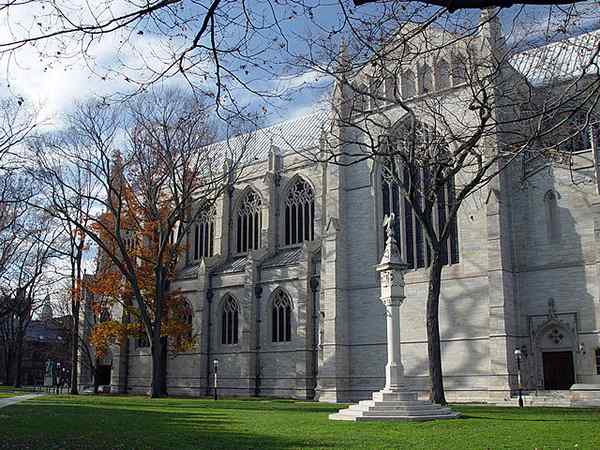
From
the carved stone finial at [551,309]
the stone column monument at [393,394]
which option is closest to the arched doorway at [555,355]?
the carved stone finial at [551,309]

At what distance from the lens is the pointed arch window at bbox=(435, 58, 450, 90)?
34625 mm

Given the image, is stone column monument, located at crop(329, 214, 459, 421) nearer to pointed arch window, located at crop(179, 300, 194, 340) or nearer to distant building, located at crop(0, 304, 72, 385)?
pointed arch window, located at crop(179, 300, 194, 340)

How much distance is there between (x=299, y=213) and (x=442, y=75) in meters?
13.7

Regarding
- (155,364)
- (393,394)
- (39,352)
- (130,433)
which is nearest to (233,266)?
(155,364)

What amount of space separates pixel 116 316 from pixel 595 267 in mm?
35925

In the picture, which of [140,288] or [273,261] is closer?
[140,288]

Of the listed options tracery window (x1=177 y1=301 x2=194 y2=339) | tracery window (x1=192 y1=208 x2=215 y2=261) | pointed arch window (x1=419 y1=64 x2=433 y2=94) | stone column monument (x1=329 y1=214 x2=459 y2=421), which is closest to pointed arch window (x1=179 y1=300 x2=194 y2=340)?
tracery window (x1=177 y1=301 x2=194 y2=339)

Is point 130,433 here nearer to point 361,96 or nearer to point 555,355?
point 361,96

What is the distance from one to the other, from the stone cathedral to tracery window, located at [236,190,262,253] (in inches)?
3.9

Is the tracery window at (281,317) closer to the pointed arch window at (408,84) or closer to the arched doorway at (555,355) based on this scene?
the pointed arch window at (408,84)

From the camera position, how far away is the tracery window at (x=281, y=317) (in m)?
40.7

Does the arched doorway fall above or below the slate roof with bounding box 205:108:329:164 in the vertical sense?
below

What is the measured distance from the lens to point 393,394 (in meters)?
19.9

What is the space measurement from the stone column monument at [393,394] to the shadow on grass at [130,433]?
3741 mm
